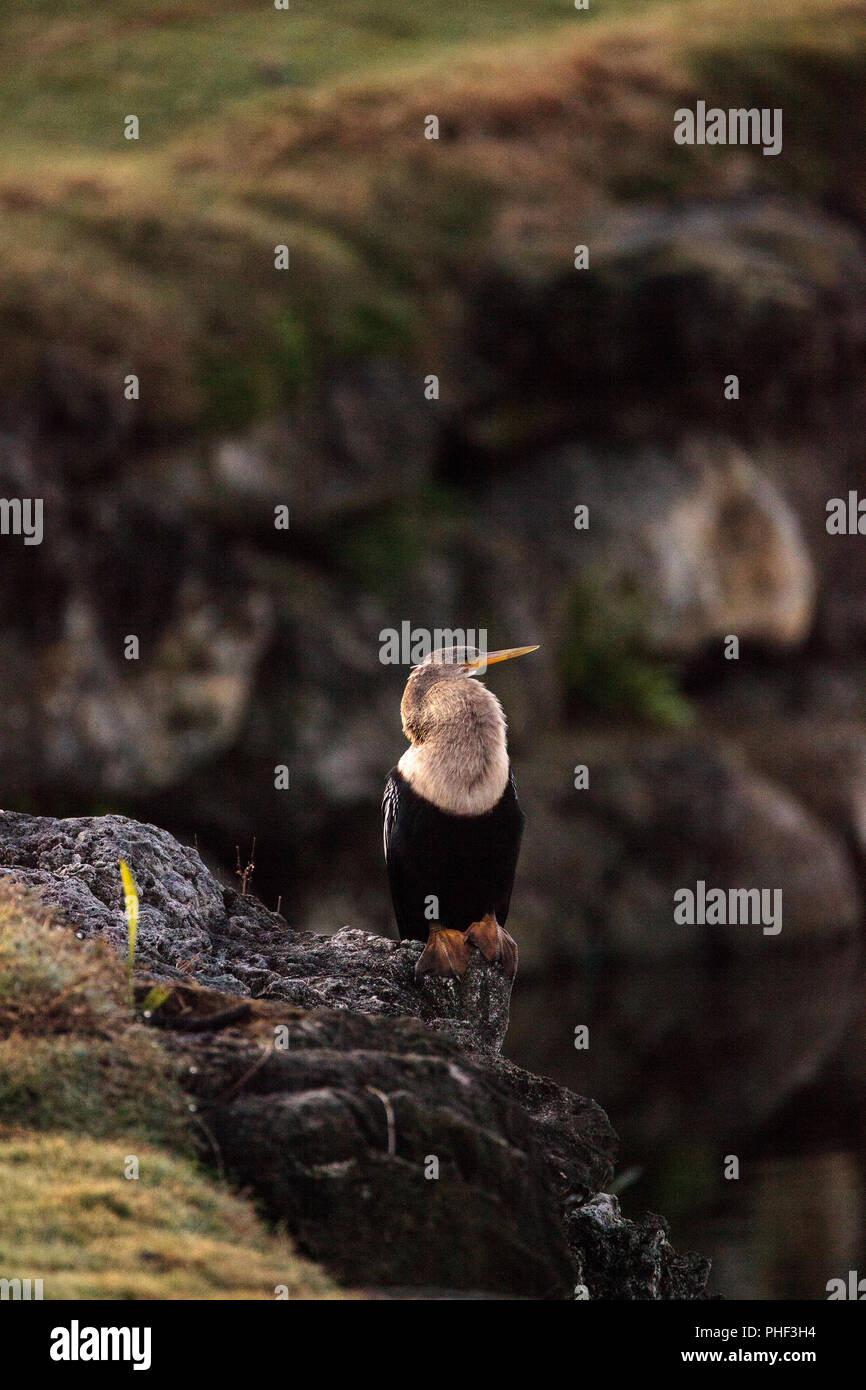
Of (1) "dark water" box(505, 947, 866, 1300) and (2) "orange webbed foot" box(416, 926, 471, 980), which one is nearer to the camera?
(2) "orange webbed foot" box(416, 926, 471, 980)

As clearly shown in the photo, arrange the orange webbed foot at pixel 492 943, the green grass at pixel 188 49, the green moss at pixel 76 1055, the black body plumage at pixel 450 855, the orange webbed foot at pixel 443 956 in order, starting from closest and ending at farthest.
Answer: the green moss at pixel 76 1055 → the orange webbed foot at pixel 443 956 → the black body plumage at pixel 450 855 → the orange webbed foot at pixel 492 943 → the green grass at pixel 188 49

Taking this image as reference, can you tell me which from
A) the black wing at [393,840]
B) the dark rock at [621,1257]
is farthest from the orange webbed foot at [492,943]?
the dark rock at [621,1257]

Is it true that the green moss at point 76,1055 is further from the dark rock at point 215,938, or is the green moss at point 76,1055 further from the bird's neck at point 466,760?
the bird's neck at point 466,760

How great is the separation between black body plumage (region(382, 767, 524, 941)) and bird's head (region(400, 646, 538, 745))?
0.30m

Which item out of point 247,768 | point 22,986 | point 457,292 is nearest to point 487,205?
point 457,292

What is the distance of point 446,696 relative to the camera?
279 inches

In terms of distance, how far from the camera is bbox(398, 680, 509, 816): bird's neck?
6.99 m

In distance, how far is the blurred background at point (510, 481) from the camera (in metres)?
20.0

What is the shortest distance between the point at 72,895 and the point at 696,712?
68.3 ft

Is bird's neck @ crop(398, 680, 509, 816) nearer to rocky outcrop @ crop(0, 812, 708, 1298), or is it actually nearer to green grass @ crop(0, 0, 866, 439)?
rocky outcrop @ crop(0, 812, 708, 1298)

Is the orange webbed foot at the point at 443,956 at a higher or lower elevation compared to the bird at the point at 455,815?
lower

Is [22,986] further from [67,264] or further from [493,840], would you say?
[67,264]

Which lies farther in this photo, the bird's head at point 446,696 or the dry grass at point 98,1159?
the bird's head at point 446,696

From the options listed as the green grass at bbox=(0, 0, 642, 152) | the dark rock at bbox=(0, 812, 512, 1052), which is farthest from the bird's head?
the green grass at bbox=(0, 0, 642, 152)
